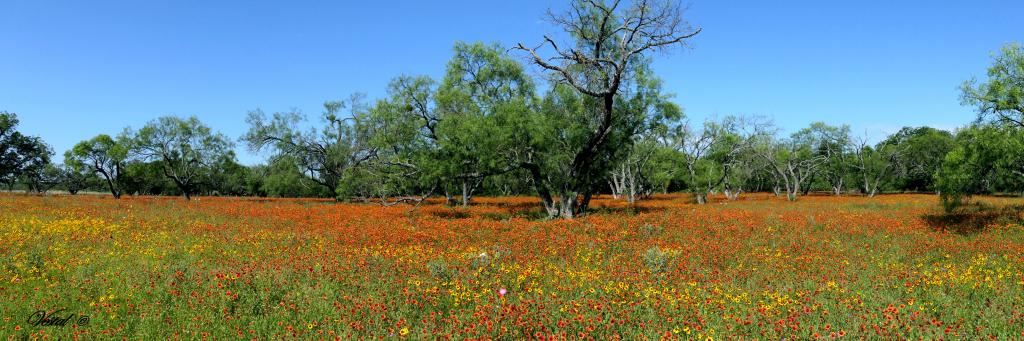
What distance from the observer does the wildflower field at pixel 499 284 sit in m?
6.46

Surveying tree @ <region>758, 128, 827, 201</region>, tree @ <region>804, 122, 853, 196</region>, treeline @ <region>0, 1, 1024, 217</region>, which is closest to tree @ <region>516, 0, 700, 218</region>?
treeline @ <region>0, 1, 1024, 217</region>

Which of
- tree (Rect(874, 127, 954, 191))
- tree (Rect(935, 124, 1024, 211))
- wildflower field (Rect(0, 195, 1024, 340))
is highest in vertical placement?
tree (Rect(874, 127, 954, 191))

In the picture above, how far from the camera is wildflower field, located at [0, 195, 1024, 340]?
21.2ft

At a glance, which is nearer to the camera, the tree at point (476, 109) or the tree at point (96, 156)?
the tree at point (476, 109)

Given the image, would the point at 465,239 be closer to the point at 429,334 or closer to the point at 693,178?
the point at 429,334

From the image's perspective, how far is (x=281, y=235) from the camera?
15.2 meters

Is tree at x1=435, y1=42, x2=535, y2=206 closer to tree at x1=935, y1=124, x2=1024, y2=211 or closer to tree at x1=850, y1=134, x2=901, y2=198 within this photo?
tree at x1=935, y1=124, x2=1024, y2=211

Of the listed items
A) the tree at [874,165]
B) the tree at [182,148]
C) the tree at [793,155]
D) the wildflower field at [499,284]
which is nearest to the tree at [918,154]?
the tree at [874,165]

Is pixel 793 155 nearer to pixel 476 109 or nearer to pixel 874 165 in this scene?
pixel 874 165

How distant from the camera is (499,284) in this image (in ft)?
28.6

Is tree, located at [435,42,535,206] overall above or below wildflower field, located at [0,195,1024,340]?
above

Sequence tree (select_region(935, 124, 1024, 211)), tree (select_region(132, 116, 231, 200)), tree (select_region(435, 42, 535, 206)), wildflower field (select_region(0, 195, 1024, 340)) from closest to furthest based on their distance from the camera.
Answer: wildflower field (select_region(0, 195, 1024, 340)) → tree (select_region(935, 124, 1024, 211)) → tree (select_region(435, 42, 535, 206)) → tree (select_region(132, 116, 231, 200))

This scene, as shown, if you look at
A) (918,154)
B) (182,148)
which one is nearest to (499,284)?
(182,148)

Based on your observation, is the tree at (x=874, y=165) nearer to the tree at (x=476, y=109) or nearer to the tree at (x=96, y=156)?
the tree at (x=476, y=109)
